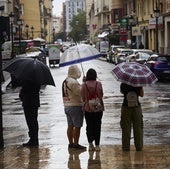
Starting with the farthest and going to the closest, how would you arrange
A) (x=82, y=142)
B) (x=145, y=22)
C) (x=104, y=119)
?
(x=145, y=22)
(x=104, y=119)
(x=82, y=142)

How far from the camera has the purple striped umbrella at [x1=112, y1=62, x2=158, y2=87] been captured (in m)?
11.0

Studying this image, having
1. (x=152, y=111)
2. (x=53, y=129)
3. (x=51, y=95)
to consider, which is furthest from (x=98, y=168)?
(x=51, y=95)

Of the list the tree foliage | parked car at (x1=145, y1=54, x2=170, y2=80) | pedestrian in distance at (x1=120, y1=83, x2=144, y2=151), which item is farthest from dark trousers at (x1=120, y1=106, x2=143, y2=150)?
the tree foliage

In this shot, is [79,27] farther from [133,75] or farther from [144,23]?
[133,75]

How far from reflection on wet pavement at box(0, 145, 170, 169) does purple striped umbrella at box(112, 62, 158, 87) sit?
1.29 m

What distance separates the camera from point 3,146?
39.2ft

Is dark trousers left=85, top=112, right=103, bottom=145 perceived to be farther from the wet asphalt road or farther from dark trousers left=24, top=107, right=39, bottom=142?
dark trousers left=24, top=107, right=39, bottom=142

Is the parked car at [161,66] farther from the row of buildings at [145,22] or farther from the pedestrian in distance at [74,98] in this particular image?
the pedestrian in distance at [74,98]

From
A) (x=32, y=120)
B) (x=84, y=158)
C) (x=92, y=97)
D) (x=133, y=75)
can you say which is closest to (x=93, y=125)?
(x=92, y=97)

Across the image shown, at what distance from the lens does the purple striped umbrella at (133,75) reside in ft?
36.0

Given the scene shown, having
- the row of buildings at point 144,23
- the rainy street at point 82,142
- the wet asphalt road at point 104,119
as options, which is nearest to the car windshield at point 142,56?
the row of buildings at point 144,23

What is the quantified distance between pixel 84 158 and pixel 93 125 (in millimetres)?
1051

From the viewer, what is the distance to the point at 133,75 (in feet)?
36.0

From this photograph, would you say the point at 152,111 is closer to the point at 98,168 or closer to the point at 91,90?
the point at 91,90
